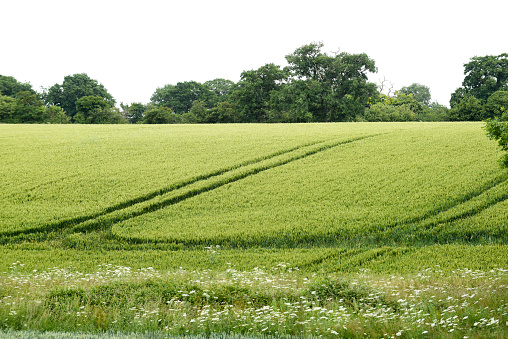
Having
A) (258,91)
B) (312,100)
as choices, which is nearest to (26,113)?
(258,91)

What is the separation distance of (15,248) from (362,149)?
65.6 ft

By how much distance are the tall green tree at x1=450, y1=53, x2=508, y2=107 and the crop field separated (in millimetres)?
39850

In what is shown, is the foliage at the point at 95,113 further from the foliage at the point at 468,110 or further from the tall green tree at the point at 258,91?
the foliage at the point at 468,110

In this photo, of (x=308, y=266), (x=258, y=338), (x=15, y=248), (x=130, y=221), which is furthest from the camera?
(x=130, y=221)

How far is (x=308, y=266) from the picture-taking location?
39.4 feet

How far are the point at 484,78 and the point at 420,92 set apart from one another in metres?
49.8

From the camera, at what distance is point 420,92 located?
375 ft

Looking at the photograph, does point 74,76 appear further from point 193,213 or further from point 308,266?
point 308,266

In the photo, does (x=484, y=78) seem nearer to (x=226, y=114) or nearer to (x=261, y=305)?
(x=226, y=114)

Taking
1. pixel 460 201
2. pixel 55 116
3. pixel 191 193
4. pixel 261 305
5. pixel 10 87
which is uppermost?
pixel 10 87

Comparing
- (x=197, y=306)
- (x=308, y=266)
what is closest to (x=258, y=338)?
(x=197, y=306)

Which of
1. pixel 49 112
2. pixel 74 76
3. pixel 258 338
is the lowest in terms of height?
pixel 258 338

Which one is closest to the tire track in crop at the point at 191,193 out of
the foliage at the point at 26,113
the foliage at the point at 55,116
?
the foliage at the point at 55,116

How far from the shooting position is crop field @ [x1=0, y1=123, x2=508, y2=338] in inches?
288
